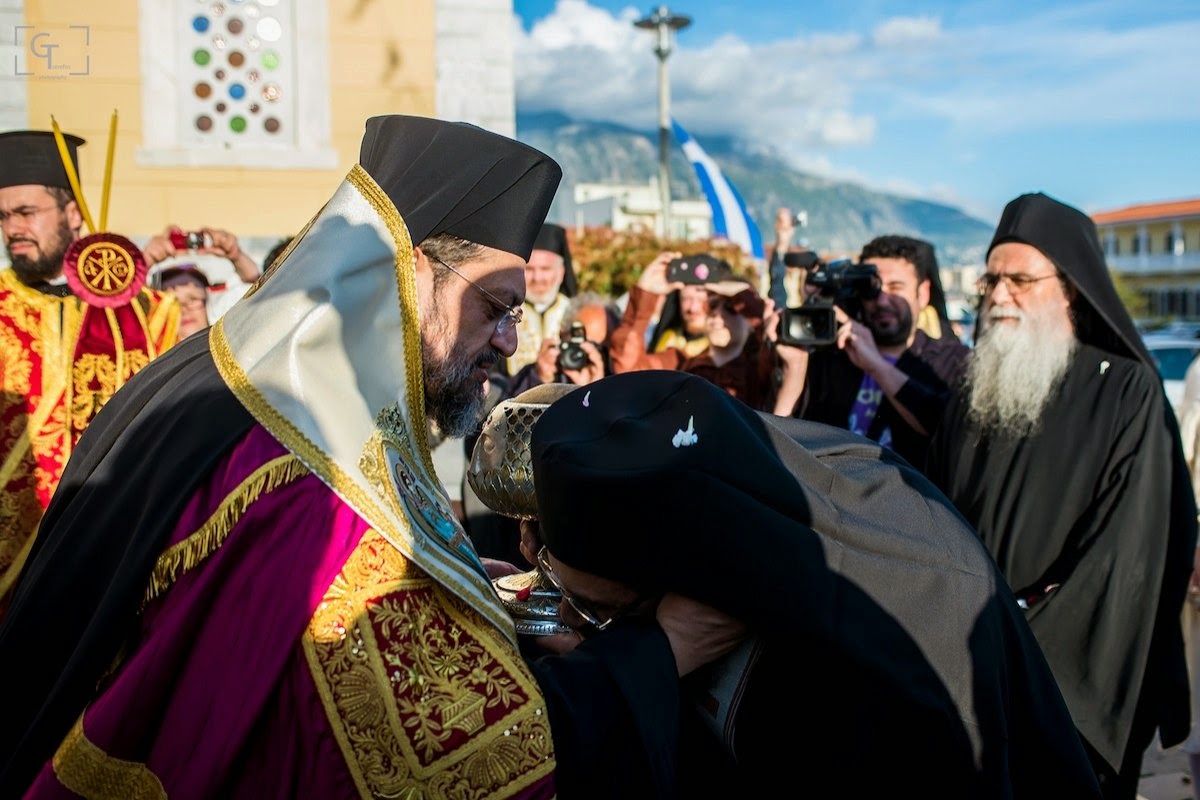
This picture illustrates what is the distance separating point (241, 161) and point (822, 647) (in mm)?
7402

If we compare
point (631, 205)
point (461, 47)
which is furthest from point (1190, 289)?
point (461, 47)

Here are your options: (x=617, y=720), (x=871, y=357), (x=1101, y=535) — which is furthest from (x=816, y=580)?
(x=871, y=357)

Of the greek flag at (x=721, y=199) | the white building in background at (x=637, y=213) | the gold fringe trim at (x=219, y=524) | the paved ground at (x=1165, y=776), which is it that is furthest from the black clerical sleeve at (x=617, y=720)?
the white building in background at (x=637, y=213)

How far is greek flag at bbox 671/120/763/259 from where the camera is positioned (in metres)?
12.4

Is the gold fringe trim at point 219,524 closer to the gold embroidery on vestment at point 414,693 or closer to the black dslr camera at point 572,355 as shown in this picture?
the gold embroidery on vestment at point 414,693

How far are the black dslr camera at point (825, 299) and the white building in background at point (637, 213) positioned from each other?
9.37 meters

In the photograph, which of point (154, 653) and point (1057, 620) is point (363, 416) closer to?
point (154, 653)

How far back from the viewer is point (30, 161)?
13.9 ft

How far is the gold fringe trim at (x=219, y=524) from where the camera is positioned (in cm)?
160

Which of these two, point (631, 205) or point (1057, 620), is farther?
point (631, 205)

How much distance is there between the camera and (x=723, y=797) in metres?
1.82

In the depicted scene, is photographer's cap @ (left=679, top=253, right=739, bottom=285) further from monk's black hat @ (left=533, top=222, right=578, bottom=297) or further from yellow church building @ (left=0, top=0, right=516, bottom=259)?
yellow church building @ (left=0, top=0, right=516, bottom=259)

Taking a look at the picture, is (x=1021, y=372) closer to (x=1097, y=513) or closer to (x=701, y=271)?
(x=1097, y=513)

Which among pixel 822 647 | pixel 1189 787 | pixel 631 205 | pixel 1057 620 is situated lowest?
pixel 1189 787
